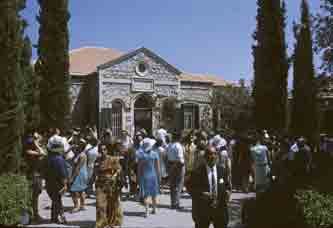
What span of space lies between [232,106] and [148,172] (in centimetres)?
2200

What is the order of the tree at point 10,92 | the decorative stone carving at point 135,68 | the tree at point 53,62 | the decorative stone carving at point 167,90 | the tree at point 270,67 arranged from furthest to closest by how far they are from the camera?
the decorative stone carving at point 167,90
the decorative stone carving at point 135,68
the tree at point 53,62
the tree at point 270,67
the tree at point 10,92

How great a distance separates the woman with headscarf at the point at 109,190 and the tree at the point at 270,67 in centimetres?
1269

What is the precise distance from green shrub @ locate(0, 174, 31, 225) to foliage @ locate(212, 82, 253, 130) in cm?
2360

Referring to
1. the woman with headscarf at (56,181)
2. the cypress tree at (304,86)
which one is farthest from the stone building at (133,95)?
the woman with headscarf at (56,181)

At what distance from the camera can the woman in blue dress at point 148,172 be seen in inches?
381

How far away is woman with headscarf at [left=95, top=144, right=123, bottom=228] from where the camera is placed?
7.98 meters

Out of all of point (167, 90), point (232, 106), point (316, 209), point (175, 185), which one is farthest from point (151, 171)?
point (232, 106)

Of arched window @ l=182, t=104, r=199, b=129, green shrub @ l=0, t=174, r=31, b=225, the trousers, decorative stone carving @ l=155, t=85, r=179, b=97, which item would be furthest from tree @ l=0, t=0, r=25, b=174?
arched window @ l=182, t=104, r=199, b=129

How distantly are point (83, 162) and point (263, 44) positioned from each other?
13.0m

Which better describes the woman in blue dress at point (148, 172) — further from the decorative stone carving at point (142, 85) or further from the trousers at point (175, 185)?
the decorative stone carving at point (142, 85)

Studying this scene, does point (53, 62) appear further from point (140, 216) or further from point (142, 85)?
point (140, 216)

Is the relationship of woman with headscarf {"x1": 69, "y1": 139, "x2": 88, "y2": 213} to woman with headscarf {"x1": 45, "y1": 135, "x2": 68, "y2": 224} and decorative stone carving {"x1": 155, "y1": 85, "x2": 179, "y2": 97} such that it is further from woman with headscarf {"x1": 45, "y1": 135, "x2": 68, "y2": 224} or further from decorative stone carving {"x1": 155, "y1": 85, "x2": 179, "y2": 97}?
decorative stone carving {"x1": 155, "y1": 85, "x2": 179, "y2": 97}

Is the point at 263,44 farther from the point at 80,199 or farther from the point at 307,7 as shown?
the point at 80,199

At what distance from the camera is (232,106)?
102 ft
